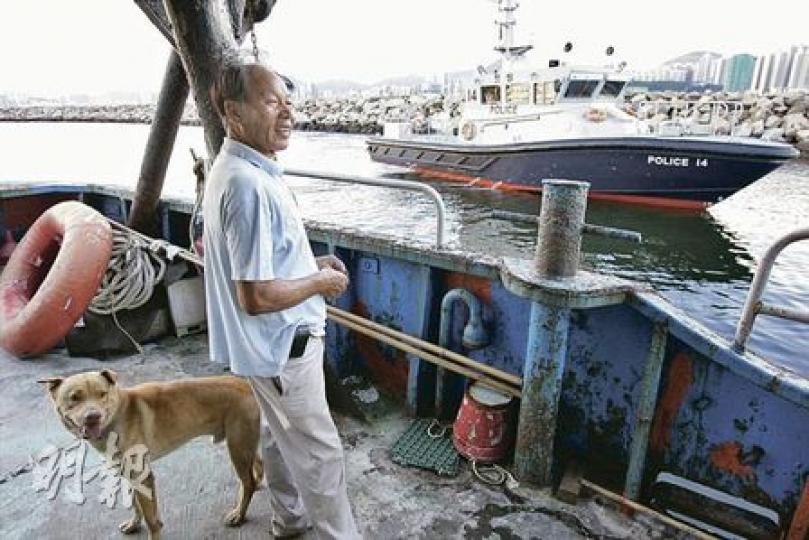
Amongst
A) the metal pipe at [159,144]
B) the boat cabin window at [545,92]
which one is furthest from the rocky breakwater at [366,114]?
the metal pipe at [159,144]

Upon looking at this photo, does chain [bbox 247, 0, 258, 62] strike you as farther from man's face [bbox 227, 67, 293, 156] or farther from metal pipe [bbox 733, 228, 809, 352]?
metal pipe [bbox 733, 228, 809, 352]

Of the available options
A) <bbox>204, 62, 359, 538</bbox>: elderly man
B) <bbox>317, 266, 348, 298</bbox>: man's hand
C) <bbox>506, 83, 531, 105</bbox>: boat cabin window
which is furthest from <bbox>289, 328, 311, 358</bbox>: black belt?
<bbox>506, 83, 531, 105</bbox>: boat cabin window

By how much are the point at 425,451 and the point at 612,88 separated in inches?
652

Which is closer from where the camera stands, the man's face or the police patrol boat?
the man's face

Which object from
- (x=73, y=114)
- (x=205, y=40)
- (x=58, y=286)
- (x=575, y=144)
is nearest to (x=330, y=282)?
(x=205, y=40)

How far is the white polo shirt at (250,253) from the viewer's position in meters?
1.39

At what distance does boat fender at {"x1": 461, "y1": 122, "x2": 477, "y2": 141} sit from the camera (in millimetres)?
17938

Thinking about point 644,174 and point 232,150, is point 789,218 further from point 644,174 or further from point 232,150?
point 232,150

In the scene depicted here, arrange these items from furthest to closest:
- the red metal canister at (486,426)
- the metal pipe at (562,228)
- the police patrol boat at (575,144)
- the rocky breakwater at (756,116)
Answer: the rocky breakwater at (756,116)
the police patrol boat at (575,144)
the red metal canister at (486,426)
the metal pipe at (562,228)

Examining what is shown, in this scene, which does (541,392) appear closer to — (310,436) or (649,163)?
(310,436)

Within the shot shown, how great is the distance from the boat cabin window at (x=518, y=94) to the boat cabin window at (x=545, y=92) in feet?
0.91

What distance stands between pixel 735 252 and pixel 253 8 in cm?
1153

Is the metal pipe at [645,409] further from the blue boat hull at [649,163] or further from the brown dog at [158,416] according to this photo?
the blue boat hull at [649,163]

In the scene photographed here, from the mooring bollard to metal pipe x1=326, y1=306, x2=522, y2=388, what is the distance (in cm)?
18
